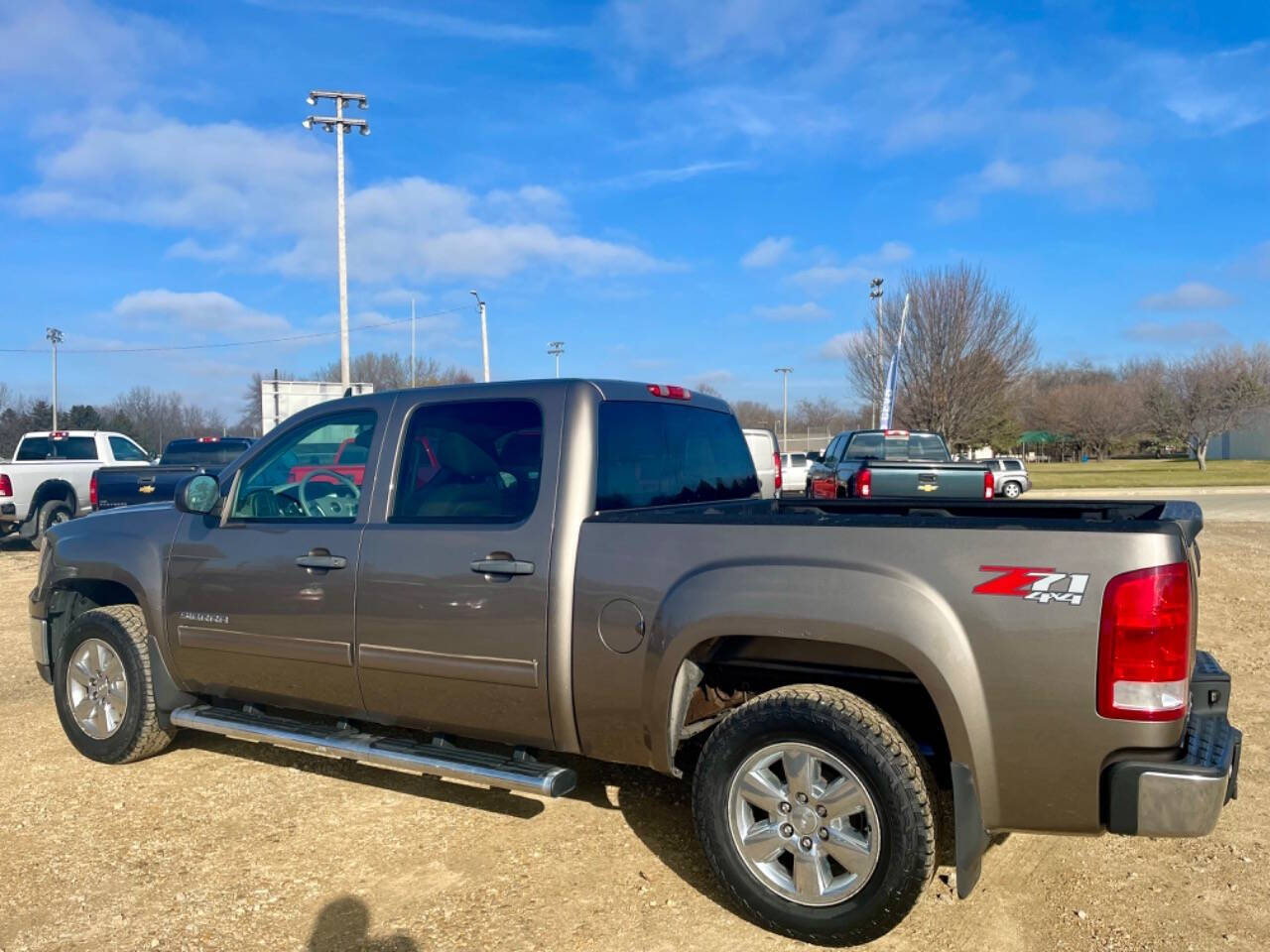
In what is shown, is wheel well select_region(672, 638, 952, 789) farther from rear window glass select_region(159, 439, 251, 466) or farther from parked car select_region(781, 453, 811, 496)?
parked car select_region(781, 453, 811, 496)

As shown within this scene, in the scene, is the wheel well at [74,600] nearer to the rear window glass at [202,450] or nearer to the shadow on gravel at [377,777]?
the shadow on gravel at [377,777]

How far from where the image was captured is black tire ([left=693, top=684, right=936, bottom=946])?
9.87ft

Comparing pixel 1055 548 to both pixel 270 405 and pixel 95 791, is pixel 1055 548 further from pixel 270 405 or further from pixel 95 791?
pixel 270 405

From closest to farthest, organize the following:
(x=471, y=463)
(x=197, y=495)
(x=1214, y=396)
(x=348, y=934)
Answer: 1. (x=348, y=934)
2. (x=471, y=463)
3. (x=197, y=495)
4. (x=1214, y=396)

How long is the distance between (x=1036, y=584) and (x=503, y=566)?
1.86 m

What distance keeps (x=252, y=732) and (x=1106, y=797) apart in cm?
345

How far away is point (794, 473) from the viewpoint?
30562 mm

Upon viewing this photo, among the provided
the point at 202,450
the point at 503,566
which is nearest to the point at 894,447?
the point at 202,450

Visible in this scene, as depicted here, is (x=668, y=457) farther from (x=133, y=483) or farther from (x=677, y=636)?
(x=133, y=483)

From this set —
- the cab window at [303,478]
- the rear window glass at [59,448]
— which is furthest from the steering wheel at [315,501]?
the rear window glass at [59,448]

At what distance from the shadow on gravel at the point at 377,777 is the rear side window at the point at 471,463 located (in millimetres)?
1405

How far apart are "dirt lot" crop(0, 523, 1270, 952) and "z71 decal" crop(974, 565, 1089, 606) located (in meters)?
1.26

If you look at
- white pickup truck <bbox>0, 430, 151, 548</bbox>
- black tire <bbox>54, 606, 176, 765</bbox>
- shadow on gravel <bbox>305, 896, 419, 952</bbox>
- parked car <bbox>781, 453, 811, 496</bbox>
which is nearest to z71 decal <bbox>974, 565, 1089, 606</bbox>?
shadow on gravel <bbox>305, 896, 419, 952</bbox>

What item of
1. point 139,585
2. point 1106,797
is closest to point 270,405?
point 139,585
